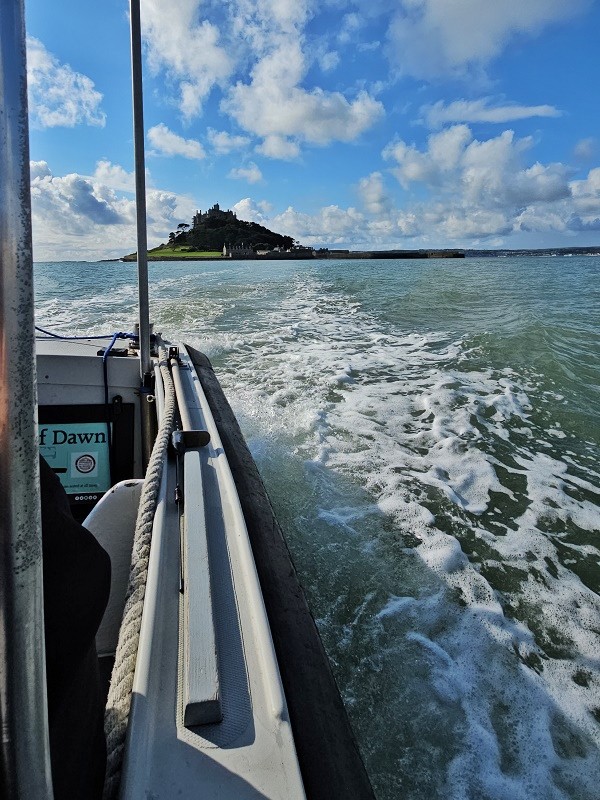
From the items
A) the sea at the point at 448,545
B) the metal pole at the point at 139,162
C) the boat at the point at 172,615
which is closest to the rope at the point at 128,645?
the boat at the point at 172,615

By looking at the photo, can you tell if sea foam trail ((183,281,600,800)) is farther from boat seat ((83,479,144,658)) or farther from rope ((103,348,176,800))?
rope ((103,348,176,800))

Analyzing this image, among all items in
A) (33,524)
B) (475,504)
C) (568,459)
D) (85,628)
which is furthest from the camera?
(568,459)

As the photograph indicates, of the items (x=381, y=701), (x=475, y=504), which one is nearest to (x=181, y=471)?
(x=381, y=701)

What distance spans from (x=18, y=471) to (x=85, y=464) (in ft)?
8.59

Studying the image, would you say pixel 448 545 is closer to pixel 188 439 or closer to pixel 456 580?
pixel 456 580

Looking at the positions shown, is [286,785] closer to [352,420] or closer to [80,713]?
[80,713]

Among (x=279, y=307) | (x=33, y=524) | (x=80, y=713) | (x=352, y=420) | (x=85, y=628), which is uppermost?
(x=279, y=307)

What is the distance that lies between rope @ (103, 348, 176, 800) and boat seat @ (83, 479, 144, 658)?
188 mm

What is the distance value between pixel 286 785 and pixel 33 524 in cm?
68

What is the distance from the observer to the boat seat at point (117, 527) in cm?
154

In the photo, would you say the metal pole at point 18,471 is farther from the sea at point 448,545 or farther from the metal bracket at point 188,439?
the sea at point 448,545

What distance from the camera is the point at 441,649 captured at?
7.06 feet

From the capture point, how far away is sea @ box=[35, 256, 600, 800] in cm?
177

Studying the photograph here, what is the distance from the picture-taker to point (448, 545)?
2816mm
